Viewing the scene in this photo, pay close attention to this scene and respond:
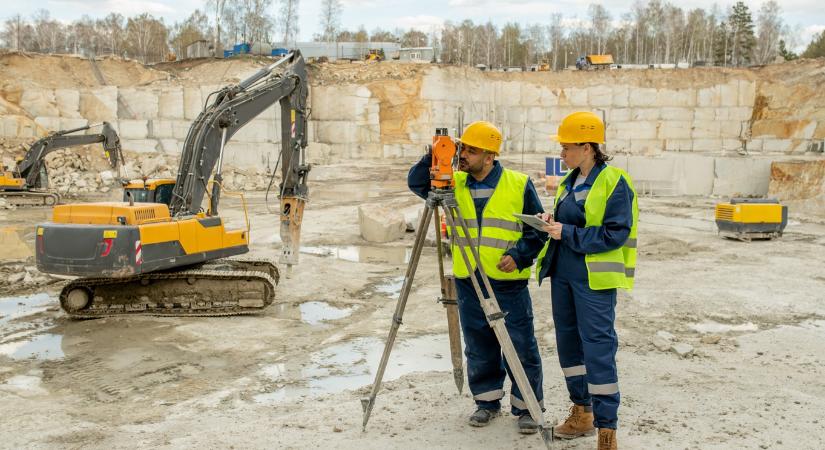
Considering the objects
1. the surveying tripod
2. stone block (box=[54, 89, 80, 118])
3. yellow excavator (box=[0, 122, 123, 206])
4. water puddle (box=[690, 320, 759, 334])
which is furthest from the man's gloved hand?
stone block (box=[54, 89, 80, 118])

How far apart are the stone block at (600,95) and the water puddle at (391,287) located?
109 feet

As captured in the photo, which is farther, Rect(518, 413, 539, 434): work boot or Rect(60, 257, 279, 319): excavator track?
Rect(60, 257, 279, 319): excavator track

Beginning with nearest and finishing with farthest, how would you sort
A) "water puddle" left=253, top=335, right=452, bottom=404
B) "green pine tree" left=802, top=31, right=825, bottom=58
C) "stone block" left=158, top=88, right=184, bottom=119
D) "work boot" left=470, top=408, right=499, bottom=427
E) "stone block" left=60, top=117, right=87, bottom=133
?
1. "work boot" left=470, top=408, right=499, bottom=427
2. "water puddle" left=253, top=335, right=452, bottom=404
3. "stone block" left=60, top=117, right=87, bottom=133
4. "stone block" left=158, top=88, right=184, bottom=119
5. "green pine tree" left=802, top=31, right=825, bottom=58

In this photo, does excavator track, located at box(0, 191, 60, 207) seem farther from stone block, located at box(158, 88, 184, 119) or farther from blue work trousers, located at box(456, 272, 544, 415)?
blue work trousers, located at box(456, 272, 544, 415)

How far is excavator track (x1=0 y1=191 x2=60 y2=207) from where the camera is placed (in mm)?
20734

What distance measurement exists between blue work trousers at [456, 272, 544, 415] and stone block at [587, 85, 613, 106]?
1532 inches

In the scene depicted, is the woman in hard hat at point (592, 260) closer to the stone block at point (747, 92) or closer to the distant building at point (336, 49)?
the stone block at point (747, 92)

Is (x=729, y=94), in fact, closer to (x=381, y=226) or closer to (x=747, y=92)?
(x=747, y=92)

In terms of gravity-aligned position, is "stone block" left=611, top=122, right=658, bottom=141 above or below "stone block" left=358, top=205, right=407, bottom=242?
above

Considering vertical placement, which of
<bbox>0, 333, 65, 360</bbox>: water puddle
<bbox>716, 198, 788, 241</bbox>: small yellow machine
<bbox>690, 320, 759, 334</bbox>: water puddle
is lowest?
<bbox>0, 333, 65, 360</bbox>: water puddle

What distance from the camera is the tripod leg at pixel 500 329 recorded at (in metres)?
4.04

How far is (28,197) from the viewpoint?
21172 mm

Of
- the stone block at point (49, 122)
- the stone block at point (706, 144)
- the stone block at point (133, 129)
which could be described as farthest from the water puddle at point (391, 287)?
the stone block at point (706, 144)

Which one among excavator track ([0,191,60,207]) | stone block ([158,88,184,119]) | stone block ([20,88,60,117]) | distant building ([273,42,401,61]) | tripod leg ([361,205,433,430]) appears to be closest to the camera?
tripod leg ([361,205,433,430])
